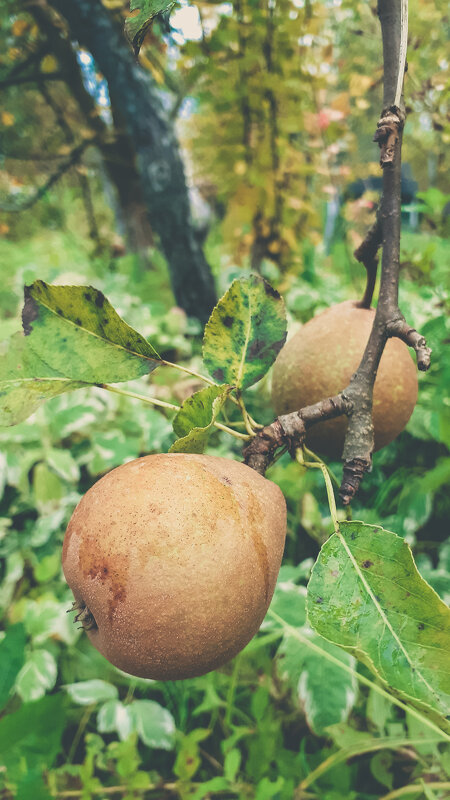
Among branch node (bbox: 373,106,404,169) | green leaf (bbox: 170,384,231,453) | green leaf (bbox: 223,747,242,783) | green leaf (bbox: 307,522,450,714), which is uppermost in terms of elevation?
branch node (bbox: 373,106,404,169)

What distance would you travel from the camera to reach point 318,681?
3.04ft

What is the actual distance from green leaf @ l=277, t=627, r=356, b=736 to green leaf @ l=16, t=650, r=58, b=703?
49 cm

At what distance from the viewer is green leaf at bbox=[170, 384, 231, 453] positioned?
51cm

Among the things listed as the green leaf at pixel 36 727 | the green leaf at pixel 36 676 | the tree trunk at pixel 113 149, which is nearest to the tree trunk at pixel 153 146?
the tree trunk at pixel 113 149

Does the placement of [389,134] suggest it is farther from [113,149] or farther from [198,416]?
[113,149]

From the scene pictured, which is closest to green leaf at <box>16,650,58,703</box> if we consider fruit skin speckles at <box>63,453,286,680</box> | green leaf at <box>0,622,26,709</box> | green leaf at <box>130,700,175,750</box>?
green leaf at <box>130,700,175,750</box>

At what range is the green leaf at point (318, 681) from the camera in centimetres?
89

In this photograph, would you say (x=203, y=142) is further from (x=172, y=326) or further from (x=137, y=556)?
(x=137, y=556)

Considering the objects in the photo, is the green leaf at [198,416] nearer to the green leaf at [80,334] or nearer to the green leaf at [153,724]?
the green leaf at [80,334]

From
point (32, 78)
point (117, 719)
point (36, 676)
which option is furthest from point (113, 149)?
point (117, 719)

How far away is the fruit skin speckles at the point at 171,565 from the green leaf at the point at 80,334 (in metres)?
0.12

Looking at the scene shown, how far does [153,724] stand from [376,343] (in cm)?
89

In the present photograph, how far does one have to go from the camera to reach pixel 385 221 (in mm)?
584

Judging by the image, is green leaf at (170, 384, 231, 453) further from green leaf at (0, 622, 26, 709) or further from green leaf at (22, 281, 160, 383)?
green leaf at (0, 622, 26, 709)
